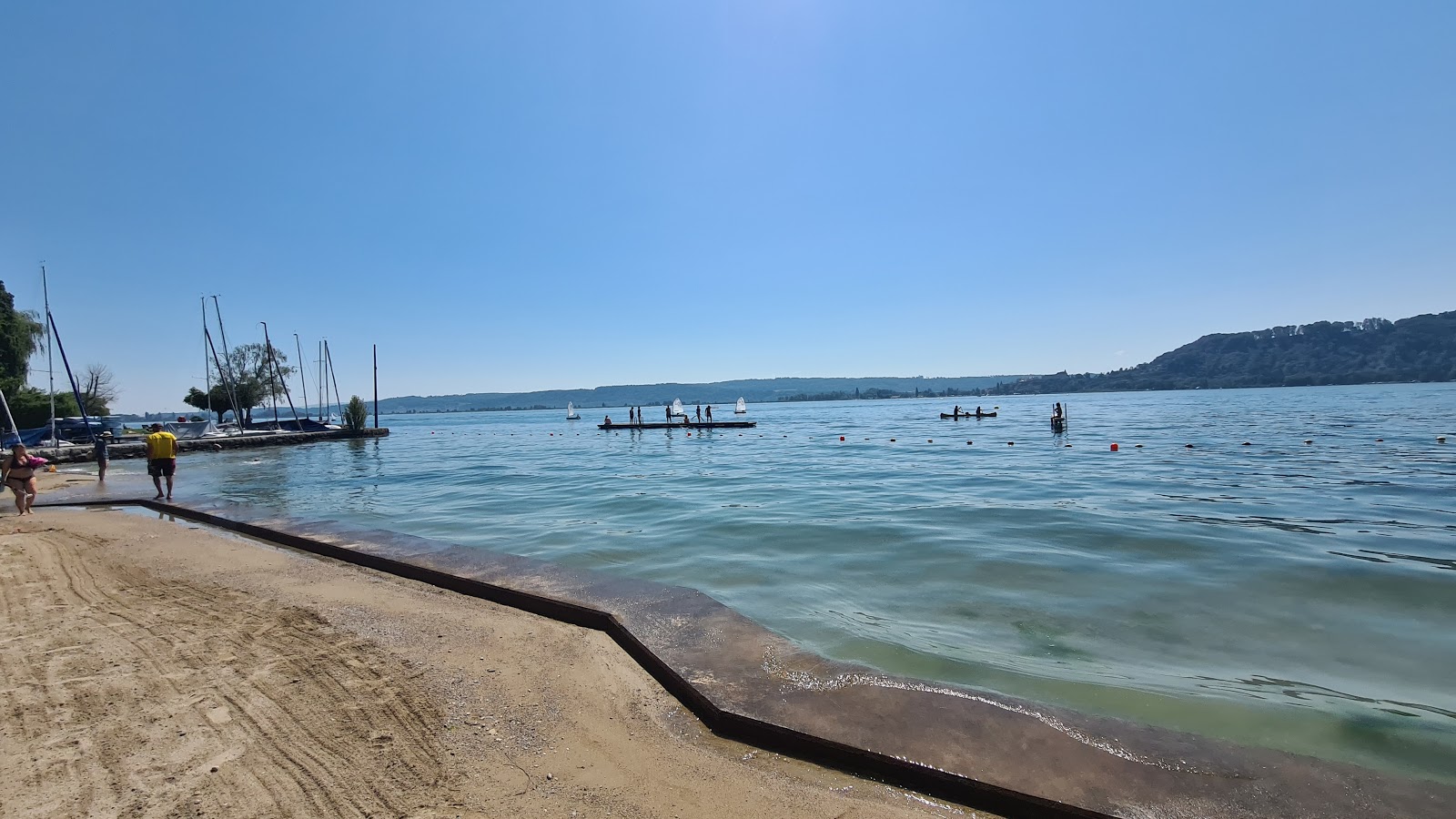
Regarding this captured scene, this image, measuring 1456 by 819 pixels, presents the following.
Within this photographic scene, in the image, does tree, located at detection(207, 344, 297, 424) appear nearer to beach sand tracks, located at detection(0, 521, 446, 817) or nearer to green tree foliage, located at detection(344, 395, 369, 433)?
green tree foliage, located at detection(344, 395, 369, 433)

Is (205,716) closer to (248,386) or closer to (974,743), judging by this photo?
(974,743)

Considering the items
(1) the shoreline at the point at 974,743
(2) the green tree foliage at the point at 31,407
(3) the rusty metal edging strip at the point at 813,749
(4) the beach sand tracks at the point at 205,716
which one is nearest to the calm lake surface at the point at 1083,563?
(1) the shoreline at the point at 974,743

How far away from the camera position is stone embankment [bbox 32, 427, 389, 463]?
27.6 metres

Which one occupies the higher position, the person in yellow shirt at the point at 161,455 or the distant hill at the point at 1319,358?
the distant hill at the point at 1319,358

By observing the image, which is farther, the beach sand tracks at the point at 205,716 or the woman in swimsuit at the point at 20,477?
the woman in swimsuit at the point at 20,477

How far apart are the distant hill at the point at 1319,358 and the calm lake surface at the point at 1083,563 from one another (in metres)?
192

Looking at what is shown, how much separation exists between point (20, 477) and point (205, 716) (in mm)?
12894

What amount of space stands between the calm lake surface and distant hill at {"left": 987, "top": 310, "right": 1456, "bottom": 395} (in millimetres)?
191630

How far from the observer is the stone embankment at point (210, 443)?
27.6 metres

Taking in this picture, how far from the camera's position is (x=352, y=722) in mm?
3236

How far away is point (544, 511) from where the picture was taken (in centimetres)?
1266

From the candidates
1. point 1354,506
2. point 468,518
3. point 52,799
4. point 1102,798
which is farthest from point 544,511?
point 1354,506

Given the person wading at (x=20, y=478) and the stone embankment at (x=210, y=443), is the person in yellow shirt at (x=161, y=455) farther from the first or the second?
the stone embankment at (x=210, y=443)

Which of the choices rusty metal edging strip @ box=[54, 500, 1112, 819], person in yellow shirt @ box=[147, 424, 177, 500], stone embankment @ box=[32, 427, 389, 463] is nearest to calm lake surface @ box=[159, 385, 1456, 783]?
rusty metal edging strip @ box=[54, 500, 1112, 819]
